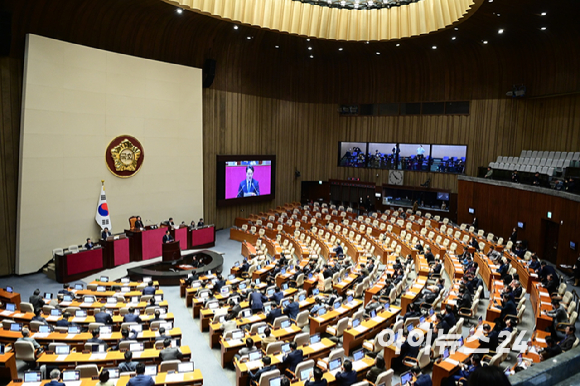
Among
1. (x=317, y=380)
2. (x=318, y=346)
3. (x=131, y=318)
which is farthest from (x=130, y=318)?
(x=317, y=380)

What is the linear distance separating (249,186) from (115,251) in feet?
32.7

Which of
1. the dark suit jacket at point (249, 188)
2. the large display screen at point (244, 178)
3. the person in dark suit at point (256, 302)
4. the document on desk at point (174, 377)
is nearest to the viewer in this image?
the document on desk at point (174, 377)

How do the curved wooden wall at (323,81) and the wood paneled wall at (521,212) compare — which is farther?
the curved wooden wall at (323,81)

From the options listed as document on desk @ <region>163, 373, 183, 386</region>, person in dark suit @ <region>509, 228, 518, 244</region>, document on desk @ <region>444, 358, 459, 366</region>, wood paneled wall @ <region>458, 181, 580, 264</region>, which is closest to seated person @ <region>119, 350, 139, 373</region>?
document on desk @ <region>163, 373, 183, 386</region>

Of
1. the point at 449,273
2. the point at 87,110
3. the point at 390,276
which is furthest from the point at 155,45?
the point at 449,273

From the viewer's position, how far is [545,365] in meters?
2.08

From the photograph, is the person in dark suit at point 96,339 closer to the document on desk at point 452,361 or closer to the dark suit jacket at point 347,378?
the dark suit jacket at point 347,378

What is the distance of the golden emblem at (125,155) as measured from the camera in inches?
712

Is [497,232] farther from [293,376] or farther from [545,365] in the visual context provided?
[545,365]

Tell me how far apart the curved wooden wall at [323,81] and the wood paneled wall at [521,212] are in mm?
3013

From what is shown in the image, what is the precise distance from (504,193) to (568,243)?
4.82 metres

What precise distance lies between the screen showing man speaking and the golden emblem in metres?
5.89

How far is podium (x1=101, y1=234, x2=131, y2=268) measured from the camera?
53.4 ft

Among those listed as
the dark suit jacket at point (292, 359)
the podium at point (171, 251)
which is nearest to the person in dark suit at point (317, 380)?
the dark suit jacket at point (292, 359)
